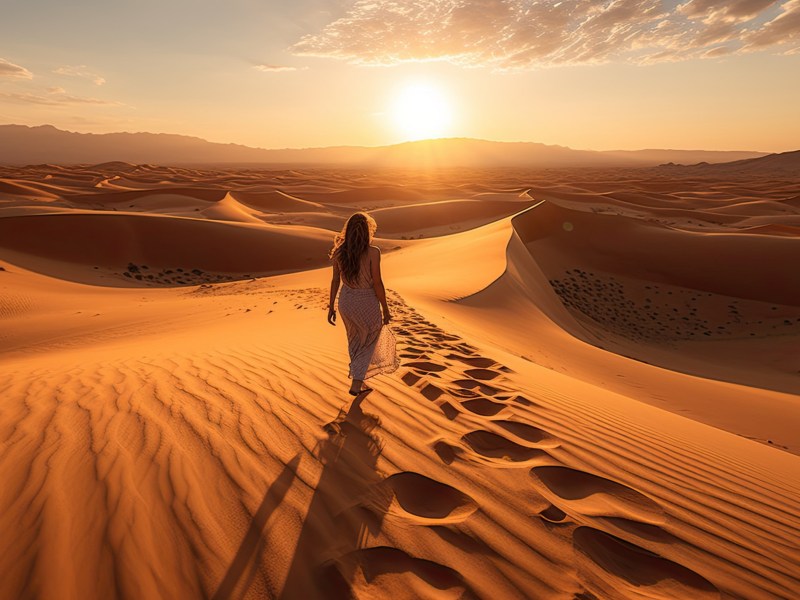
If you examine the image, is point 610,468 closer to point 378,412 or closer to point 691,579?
point 691,579

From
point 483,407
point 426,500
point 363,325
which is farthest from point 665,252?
point 426,500

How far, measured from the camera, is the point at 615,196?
41.5 m

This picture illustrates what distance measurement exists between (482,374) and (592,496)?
2129 mm

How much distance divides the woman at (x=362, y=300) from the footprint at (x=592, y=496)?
1661mm

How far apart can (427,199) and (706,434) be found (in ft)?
149

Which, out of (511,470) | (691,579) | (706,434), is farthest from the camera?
(706,434)

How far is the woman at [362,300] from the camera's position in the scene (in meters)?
3.73

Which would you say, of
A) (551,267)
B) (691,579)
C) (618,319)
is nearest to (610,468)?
(691,579)

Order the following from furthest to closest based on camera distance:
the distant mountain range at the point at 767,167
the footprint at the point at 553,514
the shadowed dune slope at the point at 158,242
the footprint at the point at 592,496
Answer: the distant mountain range at the point at 767,167, the shadowed dune slope at the point at 158,242, the footprint at the point at 592,496, the footprint at the point at 553,514

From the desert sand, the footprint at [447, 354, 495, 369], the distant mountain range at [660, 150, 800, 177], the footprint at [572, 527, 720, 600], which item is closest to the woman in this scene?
the desert sand

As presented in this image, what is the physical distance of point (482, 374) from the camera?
15.5 ft

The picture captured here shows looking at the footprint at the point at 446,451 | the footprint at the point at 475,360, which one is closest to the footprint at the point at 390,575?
the footprint at the point at 446,451

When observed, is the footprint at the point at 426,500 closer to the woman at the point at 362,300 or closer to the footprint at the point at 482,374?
the woman at the point at 362,300

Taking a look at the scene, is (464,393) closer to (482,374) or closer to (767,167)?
(482,374)
